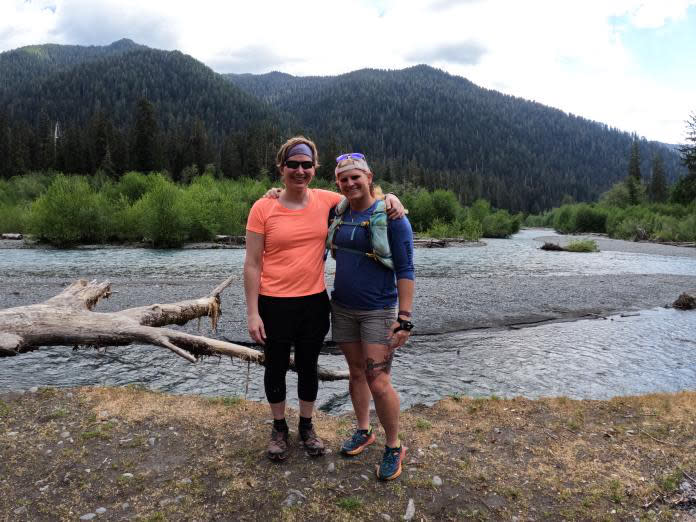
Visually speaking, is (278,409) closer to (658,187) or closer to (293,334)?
(293,334)

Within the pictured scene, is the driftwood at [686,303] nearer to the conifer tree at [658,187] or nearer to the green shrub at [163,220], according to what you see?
the green shrub at [163,220]

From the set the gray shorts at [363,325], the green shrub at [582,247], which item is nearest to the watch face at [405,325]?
the gray shorts at [363,325]

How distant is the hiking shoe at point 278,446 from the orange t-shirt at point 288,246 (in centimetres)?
163

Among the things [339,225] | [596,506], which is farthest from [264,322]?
[596,506]

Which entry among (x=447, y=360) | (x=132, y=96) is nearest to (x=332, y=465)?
(x=447, y=360)

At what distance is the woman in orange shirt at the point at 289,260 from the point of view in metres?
4.27

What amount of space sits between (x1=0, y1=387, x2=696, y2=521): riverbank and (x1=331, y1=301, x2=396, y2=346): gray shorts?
1411 mm

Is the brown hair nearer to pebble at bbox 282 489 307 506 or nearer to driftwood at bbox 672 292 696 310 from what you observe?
pebble at bbox 282 489 307 506

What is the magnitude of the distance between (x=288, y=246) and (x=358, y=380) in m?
1.52

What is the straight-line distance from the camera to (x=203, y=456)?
5.00m

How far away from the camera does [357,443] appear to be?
501 cm

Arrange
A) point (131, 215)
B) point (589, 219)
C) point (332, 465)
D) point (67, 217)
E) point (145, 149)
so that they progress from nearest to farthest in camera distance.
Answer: point (332, 465), point (67, 217), point (131, 215), point (145, 149), point (589, 219)

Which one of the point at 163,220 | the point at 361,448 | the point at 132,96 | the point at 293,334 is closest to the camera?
the point at 293,334

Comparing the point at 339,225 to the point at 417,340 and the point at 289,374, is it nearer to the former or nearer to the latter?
the point at 289,374
